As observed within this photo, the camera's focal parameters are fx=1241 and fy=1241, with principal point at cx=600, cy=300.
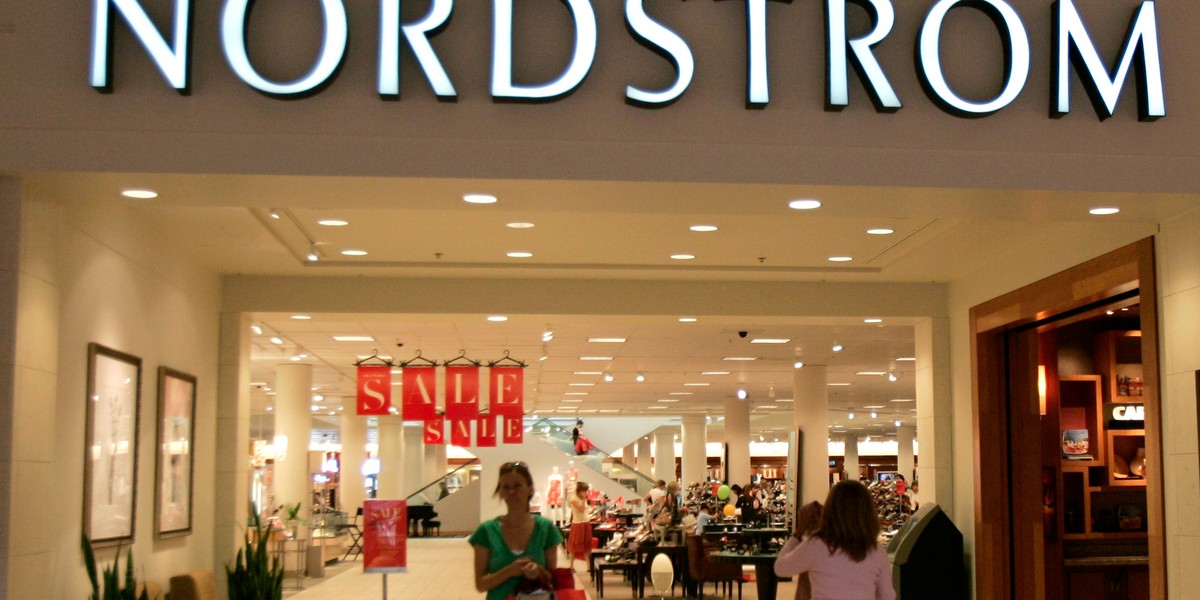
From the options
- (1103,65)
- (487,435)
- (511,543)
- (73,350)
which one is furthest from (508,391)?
(511,543)

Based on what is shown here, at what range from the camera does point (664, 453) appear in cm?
4544

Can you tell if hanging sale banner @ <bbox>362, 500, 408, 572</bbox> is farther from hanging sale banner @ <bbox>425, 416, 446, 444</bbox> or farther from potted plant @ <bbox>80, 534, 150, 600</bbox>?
hanging sale banner @ <bbox>425, 416, 446, 444</bbox>

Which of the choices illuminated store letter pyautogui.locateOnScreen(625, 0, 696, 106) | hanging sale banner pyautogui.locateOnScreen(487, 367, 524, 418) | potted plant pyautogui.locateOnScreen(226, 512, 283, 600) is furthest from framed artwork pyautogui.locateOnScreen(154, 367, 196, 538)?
hanging sale banner pyautogui.locateOnScreen(487, 367, 524, 418)

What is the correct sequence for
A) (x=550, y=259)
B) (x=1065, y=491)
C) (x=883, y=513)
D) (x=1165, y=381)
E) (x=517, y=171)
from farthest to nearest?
1. (x=883, y=513)
2. (x=1065, y=491)
3. (x=550, y=259)
4. (x=1165, y=381)
5. (x=517, y=171)

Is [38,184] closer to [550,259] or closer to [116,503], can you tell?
[116,503]

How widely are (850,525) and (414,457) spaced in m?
36.9

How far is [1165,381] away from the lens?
695 cm

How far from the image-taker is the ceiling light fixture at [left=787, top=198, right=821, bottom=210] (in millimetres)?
6250

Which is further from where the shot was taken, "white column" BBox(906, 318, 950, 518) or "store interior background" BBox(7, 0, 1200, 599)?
"white column" BBox(906, 318, 950, 518)

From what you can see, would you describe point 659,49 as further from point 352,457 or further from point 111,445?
point 352,457

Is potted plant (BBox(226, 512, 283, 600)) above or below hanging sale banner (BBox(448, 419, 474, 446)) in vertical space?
below

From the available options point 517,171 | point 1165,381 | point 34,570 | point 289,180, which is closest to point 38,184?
point 289,180

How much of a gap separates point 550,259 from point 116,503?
382 centimetres

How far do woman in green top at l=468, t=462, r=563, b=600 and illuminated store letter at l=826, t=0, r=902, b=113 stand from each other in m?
2.40
